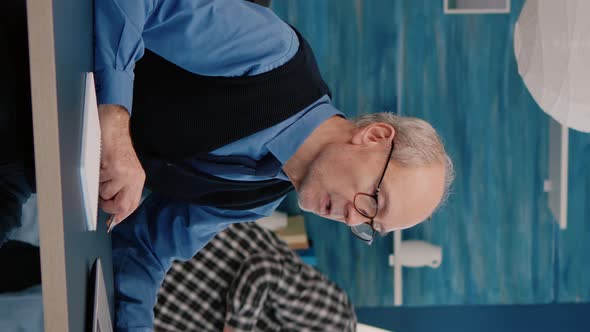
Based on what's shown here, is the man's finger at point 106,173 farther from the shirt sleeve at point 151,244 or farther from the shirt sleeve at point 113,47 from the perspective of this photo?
the shirt sleeve at point 151,244

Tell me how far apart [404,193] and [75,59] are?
862 mm

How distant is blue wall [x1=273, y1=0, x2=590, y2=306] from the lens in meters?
2.89

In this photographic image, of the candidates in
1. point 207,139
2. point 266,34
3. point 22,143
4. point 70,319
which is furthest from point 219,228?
point 70,319

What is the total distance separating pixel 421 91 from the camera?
294 cm

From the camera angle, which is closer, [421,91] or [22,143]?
[22,143]

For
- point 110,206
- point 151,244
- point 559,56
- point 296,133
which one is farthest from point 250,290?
point 110,206

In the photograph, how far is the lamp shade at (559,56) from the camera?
1485 millimetres

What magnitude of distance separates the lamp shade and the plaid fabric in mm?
1080

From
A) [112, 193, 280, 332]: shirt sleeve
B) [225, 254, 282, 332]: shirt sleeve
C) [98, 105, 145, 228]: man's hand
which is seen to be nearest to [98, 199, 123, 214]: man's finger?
[98, 105, 145, 228]: man's hand

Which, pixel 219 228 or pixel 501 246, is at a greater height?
pixel 219 228

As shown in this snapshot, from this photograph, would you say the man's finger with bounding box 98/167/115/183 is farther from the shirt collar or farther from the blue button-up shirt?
the shirt collar

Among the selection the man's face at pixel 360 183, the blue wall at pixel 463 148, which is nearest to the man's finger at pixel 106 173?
the man's face at pixel 360 183

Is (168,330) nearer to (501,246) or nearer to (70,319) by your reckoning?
(501,246)

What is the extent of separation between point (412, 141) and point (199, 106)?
45 centimetres
